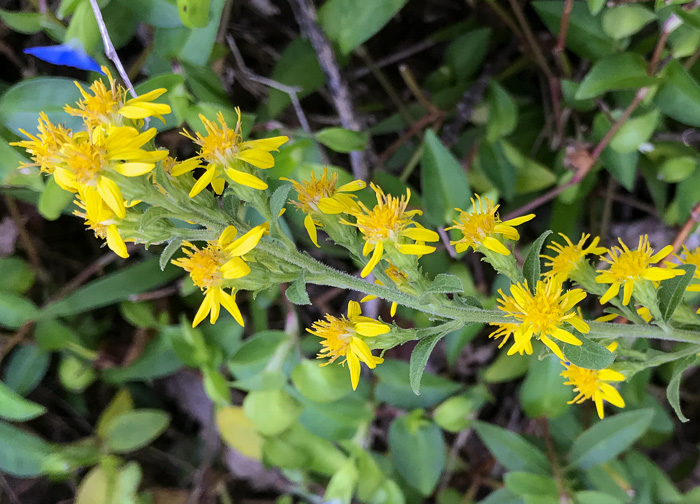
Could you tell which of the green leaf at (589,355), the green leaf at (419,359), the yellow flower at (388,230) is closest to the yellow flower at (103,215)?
the yellow flower at (388,230)

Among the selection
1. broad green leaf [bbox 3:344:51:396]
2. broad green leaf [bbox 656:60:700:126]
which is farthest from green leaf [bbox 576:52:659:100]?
broad green leaf [bbox 3:344:51:396]

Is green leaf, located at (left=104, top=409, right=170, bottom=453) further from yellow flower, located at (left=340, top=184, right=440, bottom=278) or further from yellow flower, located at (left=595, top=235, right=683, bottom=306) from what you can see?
yellow flower, located at (left=595, top=235, right=683, bottom=306)

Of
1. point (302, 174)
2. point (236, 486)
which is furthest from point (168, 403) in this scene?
point (302, 174)

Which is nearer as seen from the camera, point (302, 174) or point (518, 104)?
point (302, 174)

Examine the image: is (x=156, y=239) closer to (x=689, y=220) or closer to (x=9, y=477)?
(x=689, y=220)

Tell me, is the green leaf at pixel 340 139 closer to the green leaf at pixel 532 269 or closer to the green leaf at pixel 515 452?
the green leaf at pixel 532 269
